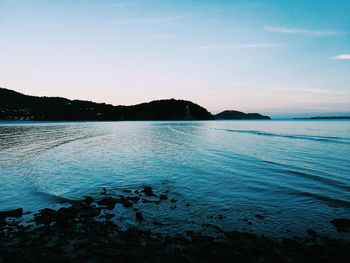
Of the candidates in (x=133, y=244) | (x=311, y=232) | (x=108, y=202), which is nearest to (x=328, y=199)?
(x=311, y=232)

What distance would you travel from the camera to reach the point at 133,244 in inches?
289

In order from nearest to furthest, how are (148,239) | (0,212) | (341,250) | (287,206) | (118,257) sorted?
1. (118,257)
2. (341,250)
3. (148,239)
4. (0,212)
5. (287,206)

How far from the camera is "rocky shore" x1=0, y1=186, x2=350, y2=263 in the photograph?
6613mm

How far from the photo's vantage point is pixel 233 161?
23391 millimetres

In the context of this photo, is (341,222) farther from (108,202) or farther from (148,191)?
(108,202)

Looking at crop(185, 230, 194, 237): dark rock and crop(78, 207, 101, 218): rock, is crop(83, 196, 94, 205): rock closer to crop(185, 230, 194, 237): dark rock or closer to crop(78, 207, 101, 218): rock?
crop(78, 207, 101, 218): rock

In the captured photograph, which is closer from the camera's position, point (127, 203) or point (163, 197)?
point (127, 203)

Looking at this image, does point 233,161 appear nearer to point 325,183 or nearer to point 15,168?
point 325,183

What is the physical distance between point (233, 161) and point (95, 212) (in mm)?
17225

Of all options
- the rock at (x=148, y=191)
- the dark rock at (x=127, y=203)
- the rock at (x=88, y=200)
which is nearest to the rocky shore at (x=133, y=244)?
the dark rock at (x=127, y=203)

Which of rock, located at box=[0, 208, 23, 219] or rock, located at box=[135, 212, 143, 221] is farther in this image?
rock, located at box=[0, 208, 23, 219]

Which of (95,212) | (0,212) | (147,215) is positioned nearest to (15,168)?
(0,212)

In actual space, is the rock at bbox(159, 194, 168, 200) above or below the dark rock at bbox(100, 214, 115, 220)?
below

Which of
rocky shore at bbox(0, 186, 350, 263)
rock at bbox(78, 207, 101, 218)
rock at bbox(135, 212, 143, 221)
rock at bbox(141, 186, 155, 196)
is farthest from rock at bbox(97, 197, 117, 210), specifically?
rock at bbox(141, 186, 155, 196)
